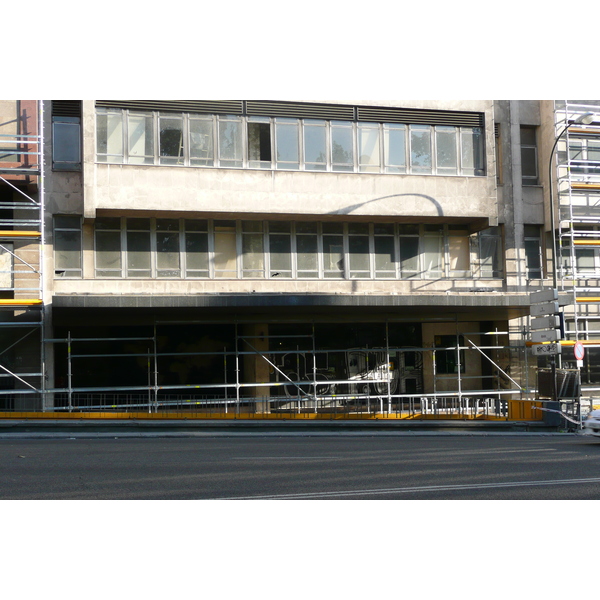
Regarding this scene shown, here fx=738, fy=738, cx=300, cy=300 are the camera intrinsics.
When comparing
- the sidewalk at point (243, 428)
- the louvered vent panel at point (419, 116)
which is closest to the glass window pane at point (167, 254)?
the sidewalk at point (243, 428)

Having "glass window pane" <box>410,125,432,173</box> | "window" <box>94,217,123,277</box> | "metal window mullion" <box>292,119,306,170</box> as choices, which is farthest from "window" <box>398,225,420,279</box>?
"window" <box>94,217,123,277</box>

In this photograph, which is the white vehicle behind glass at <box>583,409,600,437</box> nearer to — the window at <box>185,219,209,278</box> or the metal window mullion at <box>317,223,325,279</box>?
the metal window mullion at <box>317,223,325,279</box>

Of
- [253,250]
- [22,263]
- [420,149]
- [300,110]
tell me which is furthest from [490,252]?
[22,263]

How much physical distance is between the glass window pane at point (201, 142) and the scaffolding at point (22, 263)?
A: 4.77 metres

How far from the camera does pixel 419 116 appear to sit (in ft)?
86.6

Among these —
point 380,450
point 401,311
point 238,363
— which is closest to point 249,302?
point 238,363

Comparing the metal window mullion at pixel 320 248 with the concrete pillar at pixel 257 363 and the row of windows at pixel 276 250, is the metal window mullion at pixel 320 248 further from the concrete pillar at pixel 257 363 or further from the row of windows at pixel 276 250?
the concrete pillar at pixel 257 363

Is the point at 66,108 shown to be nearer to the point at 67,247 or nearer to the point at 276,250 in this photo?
the point at 67,247

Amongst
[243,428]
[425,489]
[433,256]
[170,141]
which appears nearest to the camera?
[425,489]

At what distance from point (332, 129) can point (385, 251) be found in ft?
15.6

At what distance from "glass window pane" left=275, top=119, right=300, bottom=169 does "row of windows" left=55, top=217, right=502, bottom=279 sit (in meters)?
2.19

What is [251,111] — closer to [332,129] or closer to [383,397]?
[332,129]

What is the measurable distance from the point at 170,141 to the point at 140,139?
97 centimetres

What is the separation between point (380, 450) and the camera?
14039 mm
